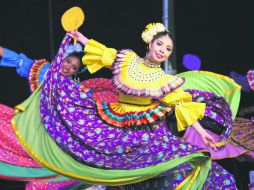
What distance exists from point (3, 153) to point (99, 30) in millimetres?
2006

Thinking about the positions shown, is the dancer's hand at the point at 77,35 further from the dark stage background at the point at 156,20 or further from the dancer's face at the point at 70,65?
the dark stage background at the point at 156,20

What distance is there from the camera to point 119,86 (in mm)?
4262

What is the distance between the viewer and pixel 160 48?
4.30 m

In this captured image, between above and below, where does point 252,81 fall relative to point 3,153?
above

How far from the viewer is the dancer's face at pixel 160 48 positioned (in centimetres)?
429

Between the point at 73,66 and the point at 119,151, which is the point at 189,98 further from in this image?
the point at 73,66

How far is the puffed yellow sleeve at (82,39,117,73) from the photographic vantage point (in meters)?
4.38

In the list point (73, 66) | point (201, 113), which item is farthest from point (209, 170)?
point (73, 66)

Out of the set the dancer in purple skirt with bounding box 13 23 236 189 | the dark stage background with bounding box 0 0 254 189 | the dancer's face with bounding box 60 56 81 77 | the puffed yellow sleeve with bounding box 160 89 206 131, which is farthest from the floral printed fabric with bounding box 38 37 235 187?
the dark stage background with bounding box 0 0 254 189

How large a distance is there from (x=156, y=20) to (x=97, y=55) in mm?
2022

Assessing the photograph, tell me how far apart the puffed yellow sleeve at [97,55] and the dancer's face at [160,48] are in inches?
9.8

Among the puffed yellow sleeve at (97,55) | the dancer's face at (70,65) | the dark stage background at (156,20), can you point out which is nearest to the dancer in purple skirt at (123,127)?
the puffed yellow sleeve at (97,55)

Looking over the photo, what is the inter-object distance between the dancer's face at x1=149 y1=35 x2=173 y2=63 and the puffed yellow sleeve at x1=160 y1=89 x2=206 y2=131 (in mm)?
234

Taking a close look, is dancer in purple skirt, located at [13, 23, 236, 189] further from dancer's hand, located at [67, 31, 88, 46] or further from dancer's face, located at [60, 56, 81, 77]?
Answer: dancer's face, located at [60, 56, 81, 77]
